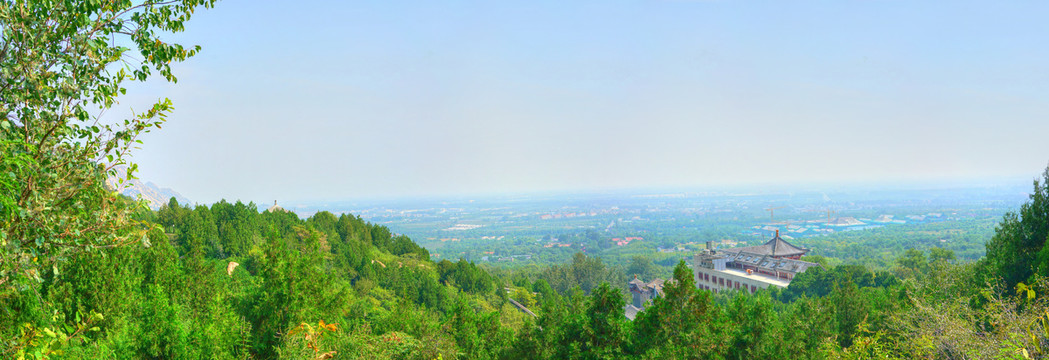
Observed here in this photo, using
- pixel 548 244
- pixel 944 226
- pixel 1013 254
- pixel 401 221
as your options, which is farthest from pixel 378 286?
pixel 401 221

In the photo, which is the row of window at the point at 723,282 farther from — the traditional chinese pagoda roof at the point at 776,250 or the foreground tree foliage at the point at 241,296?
Result: the foreground tree foliage at the point at 241,296

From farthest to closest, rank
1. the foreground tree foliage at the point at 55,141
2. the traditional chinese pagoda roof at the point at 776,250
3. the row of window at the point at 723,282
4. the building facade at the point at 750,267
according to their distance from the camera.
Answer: the traditional chinese pagoda roof at the point at 776,250 < the row of window at the point at 723,282 < the building facade at the point at 750,267 < the foreground tree foliage at the point at 55,141

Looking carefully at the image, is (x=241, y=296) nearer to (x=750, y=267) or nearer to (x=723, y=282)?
(x=723, y=282)

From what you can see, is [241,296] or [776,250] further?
[776,250]

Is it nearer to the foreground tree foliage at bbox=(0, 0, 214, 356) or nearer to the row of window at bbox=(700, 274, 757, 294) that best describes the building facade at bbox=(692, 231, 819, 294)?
the row of window at bbox=(700, 274, 757, 294)

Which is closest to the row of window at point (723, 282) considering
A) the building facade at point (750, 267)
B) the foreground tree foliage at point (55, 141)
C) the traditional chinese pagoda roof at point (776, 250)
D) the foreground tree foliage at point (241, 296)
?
the building facade at point (750, 267)

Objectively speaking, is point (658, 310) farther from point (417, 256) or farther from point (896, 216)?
point (896, 216)

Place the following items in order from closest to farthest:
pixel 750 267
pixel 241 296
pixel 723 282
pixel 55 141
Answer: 1. pixel 55 141
2. pixel 241 296
3. pixel 723 282
4. pixel 750 267

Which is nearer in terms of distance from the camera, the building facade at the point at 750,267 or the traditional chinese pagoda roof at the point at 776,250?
the building facade at the point at 750,267

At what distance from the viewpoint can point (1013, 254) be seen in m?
10.6

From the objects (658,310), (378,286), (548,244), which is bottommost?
(548,244)

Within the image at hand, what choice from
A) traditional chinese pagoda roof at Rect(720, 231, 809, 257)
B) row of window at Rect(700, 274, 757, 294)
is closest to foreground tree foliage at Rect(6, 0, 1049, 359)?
Result: row of window at Rect(700, 274, 757, 294)

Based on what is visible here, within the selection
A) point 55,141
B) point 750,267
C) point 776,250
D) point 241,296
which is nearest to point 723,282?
point 750,267

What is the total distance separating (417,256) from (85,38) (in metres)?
29.7
